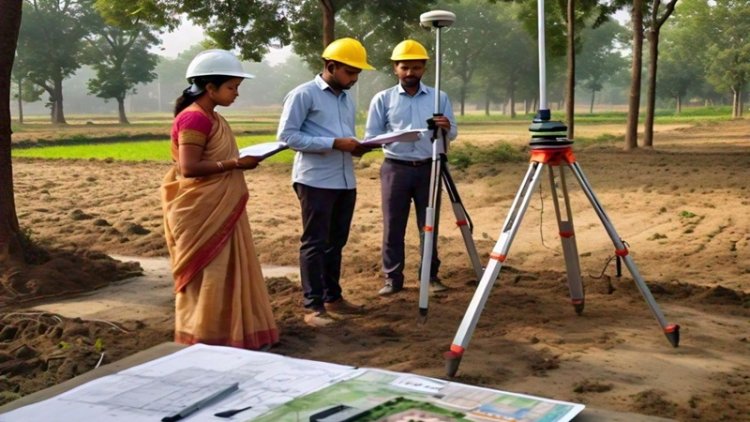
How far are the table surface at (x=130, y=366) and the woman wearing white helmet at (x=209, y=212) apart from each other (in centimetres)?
261

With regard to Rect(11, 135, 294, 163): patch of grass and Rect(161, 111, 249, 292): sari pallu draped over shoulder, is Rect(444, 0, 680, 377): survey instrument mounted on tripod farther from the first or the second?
Rect(11, 135, 294, 163): patch of grass

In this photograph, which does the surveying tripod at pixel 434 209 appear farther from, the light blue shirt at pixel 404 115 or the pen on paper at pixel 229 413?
the pen on paper at pixel 229 413

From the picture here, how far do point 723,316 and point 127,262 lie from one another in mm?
5326

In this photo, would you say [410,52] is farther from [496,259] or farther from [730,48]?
[730,48]

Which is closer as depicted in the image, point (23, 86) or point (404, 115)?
point (404, 115)

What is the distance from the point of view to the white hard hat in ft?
16.5

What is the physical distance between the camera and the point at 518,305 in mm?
6855

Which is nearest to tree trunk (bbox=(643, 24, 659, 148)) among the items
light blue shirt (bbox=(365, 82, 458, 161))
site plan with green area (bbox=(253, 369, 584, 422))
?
light blue shirt (bbox=(365, 82, 458, 161))

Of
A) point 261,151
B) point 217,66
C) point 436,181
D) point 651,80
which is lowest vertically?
point 436,181

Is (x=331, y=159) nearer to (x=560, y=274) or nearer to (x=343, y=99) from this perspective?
(x=343, y=99)

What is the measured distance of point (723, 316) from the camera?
651 centimetres

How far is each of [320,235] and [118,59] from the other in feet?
220

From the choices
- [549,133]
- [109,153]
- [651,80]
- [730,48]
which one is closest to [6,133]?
[549,133]

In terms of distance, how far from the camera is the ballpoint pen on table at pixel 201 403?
1.84m
